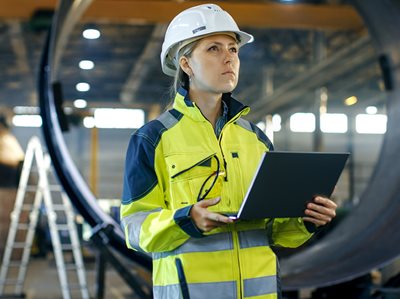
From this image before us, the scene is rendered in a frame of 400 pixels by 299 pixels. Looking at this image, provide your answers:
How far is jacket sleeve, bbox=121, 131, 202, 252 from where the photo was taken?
4.71ft

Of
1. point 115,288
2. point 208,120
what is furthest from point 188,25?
point 115,288

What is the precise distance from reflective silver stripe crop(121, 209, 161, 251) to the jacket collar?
22 cm

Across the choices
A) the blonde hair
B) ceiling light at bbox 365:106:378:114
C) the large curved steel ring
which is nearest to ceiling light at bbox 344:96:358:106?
ceiling light at bbox 365:106:378:114

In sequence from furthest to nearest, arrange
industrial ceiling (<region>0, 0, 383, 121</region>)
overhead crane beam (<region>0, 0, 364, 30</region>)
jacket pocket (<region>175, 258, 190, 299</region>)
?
industrial ceiling (<region>0, 0, 383, 121</region>) < overhead crane beam (<region>0, 0, 364, 30</region>) < jacket pocket (<region>175, 258, 190, 299</region>)

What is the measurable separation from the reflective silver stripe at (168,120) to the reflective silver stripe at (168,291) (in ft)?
1.09

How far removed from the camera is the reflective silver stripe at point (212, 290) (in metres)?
1.45

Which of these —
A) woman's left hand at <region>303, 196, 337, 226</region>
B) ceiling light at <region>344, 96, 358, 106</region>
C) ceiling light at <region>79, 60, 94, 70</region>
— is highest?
ceiling light at <region>79, 60, 94, 70</region>

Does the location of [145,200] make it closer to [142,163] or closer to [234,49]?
[142,163]

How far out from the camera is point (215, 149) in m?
1.51

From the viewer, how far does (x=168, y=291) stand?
1470 millimetres

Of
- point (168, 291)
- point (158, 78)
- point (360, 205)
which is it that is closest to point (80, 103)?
point (158, 78)

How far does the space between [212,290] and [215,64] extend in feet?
1.56

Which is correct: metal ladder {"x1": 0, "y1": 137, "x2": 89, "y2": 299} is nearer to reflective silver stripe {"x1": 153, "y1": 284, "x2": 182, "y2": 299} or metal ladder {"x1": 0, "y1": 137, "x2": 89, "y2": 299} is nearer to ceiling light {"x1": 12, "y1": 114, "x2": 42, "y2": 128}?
reflective silver stripe {"x1": 153, "y1": 284, "x2": 182, "y2": 299}

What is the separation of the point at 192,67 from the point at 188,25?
3.7 inches
